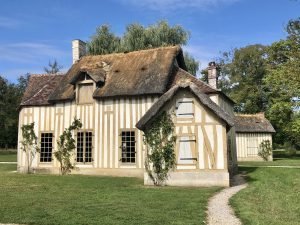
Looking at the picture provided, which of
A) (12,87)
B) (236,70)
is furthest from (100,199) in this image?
(12,87)

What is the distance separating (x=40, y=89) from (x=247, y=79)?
2929cm

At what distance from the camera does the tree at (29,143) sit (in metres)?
20.2

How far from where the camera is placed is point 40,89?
72.6ft

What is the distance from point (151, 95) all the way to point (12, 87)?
49790 millimetres

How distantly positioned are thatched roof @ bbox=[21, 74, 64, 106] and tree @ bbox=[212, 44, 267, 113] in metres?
26.3

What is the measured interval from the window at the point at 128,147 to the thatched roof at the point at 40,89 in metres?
5.15

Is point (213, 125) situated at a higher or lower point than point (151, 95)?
lower

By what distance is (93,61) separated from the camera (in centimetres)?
2200

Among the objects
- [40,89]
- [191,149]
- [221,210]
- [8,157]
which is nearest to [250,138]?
[40,89]

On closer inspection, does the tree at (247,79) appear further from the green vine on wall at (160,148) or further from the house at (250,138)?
the green vine on wall at (160,148)

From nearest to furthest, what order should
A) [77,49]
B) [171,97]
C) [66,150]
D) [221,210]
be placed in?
[221,210]
[171,97]
[66,150]
[77,49]

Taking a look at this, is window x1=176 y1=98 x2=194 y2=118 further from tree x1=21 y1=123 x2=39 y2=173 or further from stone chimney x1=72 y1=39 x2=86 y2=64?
stone chimney x1=72 y1=39 x2=86 y2=64

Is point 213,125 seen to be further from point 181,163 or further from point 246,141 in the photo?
point 246,141

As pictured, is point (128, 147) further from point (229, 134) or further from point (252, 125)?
point (252, 125)
